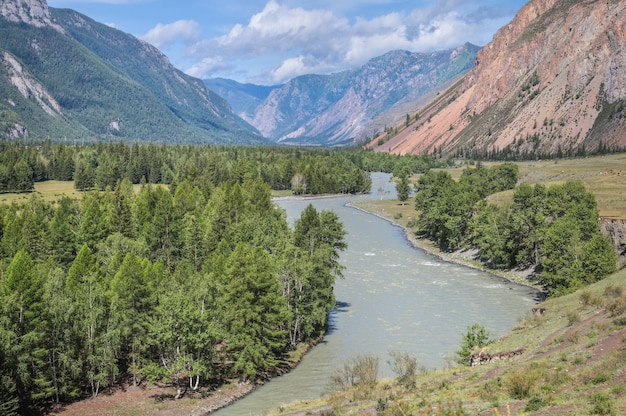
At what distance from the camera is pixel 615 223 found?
76812mm

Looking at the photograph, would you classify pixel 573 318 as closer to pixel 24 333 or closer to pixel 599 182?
pixel 24 333

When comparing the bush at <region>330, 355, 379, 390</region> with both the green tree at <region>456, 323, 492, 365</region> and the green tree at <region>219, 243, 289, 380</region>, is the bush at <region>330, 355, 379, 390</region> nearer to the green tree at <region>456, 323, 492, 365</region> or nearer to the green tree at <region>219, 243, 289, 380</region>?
the green tree at <region>456, 323, 492, 365</region>

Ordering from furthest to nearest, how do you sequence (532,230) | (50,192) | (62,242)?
1. (50,192)
2. (532,230)
3. (62,242)

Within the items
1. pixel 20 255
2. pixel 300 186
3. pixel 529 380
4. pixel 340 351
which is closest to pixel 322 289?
pixel 340 351

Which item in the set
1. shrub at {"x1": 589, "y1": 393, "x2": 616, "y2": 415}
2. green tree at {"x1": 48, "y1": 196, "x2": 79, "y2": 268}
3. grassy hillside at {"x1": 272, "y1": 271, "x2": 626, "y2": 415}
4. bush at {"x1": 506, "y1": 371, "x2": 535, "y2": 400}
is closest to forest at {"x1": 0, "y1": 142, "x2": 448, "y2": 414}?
green tree at {"x1": 48, "y1": 196, "x2": 79, "y2": 268}

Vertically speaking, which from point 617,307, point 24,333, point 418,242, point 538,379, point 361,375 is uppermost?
point 617,307

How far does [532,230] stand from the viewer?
83250 millimetres

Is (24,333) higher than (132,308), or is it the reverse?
(132,308)

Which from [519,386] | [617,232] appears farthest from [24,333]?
[617,232]

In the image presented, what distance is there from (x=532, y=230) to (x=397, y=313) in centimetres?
2978

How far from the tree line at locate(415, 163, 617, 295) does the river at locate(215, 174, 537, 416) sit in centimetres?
454

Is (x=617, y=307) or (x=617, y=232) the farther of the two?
(x=617, y=232)

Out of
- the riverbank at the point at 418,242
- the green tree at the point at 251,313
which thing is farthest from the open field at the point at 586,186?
the green tree at the point at 251,313

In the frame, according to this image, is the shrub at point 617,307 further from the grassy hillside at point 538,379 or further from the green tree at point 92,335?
the green tree at point 92,335
